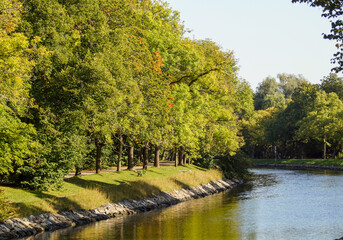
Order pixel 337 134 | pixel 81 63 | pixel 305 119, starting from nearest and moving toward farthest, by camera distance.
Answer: pixel 81 63 < pixel 337 134 < pixel 305 119

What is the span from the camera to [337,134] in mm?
97562

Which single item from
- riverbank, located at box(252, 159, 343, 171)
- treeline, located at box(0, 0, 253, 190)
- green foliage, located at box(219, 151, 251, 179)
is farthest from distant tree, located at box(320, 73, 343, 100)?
treeline, located at box(0, 0, 253, 190)

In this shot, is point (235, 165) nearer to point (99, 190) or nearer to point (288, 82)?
point (99, 190)

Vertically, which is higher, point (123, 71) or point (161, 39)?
point (161, 39)

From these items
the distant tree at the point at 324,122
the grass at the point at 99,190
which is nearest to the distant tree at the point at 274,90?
the distant tree at the point at 324,122

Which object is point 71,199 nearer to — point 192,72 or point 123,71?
point 123,71

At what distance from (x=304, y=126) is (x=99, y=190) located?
7606cm

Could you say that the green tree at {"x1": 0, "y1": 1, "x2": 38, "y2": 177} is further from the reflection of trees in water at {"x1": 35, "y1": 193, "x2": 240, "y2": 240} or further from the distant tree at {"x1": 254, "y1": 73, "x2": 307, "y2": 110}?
the distant tree at {"x1": 254, "y1": 73, "x2": 307, "y2": 110}

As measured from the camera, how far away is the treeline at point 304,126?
328 feet

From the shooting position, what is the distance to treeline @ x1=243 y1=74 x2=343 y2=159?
328ft

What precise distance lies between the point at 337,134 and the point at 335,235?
248 ft

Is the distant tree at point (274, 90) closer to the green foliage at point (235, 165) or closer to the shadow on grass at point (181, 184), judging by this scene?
the green foliage at point (235, 165)

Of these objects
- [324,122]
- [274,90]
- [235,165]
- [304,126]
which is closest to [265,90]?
[274,90]

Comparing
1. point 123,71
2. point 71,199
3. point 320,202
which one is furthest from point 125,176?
point 320,202
